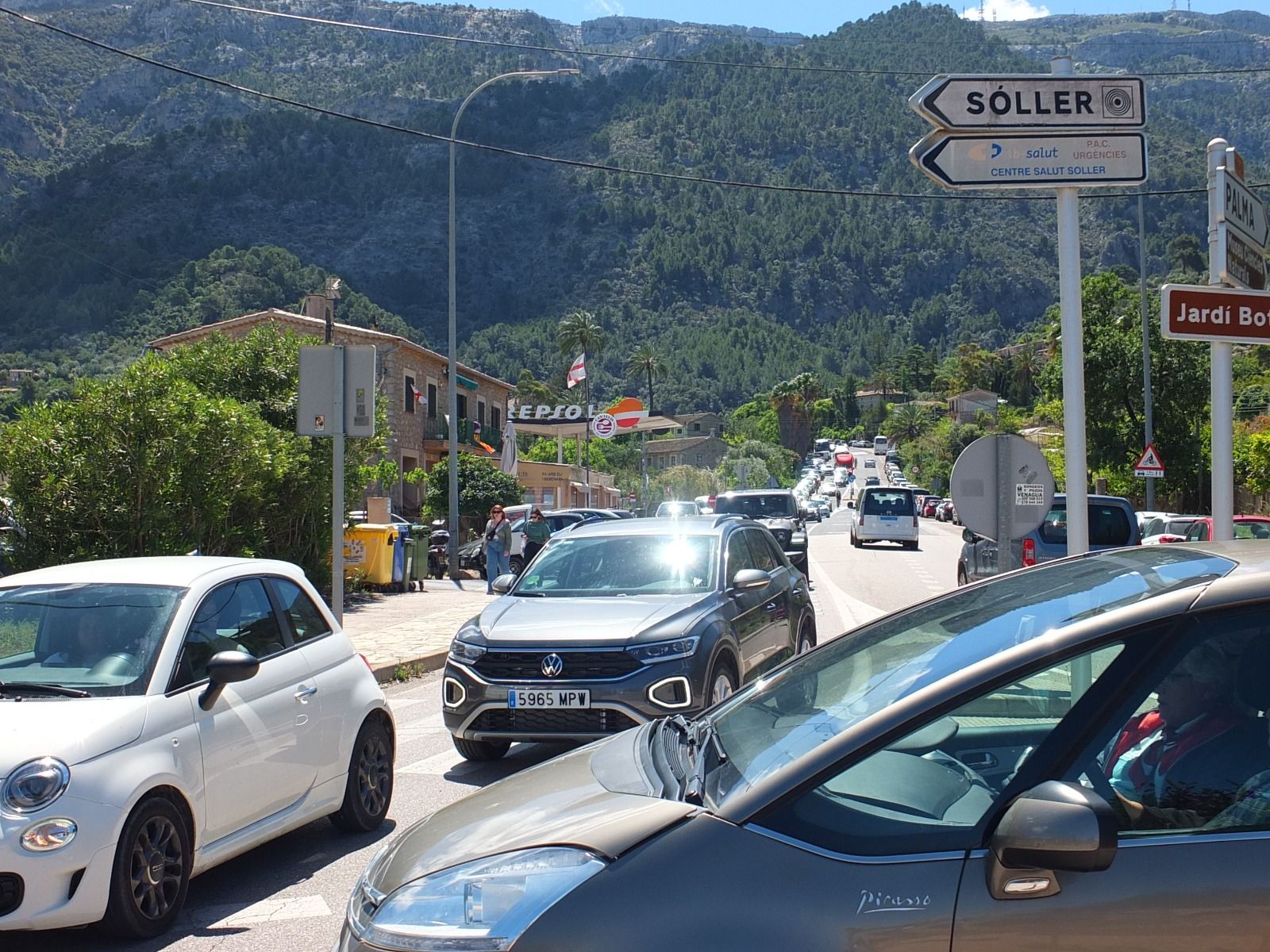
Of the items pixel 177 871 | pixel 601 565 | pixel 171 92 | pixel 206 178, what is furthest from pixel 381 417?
pixel 171 92

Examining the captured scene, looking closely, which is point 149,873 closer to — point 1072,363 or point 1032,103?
point 1032,103

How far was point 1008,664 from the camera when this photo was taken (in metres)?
2.80

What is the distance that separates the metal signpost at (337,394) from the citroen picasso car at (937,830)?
9.36 metres

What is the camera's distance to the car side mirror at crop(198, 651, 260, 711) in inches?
212

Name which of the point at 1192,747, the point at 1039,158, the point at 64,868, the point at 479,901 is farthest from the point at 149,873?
→ the point at 1039,158

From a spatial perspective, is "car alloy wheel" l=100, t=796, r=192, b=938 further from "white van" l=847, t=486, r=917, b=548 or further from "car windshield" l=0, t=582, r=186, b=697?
"white van" l=847, t=486, r=917, b=548

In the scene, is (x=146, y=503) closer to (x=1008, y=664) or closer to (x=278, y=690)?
(x=278, y=690)

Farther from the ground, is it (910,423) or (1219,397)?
(910,423)

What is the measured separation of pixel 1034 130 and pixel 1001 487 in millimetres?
3859

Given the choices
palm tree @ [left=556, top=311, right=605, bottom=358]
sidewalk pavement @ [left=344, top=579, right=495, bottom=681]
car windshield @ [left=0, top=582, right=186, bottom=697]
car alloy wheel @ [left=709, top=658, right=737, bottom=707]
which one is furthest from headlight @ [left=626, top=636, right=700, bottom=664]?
palm tree @ [left=556, top=311, right=605, bottom=358]

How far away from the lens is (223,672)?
212 inches

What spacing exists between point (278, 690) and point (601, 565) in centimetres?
359

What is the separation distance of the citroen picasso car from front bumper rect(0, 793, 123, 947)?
6.18ft

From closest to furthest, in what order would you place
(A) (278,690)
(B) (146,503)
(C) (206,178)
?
(A) (278,690) → (B) (146,503) → (C) (206,178)
